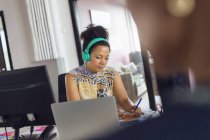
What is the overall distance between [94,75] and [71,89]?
0.20 m

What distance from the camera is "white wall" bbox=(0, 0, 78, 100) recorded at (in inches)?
156

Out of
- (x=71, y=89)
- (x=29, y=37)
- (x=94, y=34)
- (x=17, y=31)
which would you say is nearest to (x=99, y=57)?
(x=94, y=34)

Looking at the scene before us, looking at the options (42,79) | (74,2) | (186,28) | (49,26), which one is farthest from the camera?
(74,2)

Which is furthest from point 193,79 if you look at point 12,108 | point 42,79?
point 12,108

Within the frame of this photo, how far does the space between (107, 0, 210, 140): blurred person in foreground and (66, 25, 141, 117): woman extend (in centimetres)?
144

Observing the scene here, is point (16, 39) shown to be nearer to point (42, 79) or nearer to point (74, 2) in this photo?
point (74, 2)

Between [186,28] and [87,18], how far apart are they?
388cm

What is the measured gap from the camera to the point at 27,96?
4.58 ft

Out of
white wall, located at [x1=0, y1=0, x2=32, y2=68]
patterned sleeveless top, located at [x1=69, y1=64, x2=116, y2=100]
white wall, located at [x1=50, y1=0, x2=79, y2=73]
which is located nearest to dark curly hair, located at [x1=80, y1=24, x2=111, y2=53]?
patterned sleeveless top, located at [x1=69, y1=64, x2=116, y2=100]

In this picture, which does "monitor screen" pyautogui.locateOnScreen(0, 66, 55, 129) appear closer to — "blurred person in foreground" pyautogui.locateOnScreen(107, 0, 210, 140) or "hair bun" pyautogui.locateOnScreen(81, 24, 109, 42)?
"hair bun" pyautogui.locateOnScreen(81, 24, 109, 42)

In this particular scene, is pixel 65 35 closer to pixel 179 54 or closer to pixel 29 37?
pixel 29 37

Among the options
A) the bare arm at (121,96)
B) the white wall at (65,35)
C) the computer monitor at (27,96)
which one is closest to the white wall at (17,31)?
the white wall at (65,35)

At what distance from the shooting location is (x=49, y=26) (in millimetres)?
3814

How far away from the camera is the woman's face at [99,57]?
1819 mm
